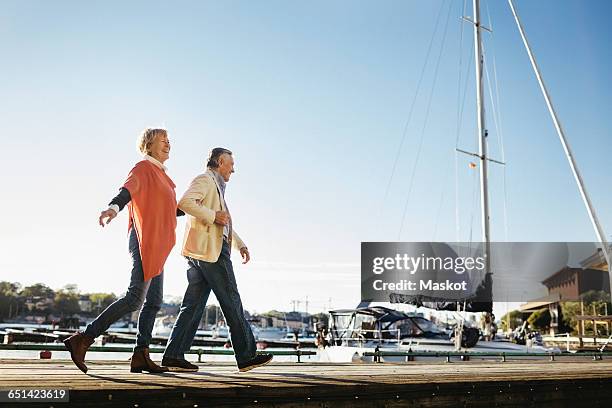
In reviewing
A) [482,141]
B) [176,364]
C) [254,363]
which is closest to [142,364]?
[176,364]

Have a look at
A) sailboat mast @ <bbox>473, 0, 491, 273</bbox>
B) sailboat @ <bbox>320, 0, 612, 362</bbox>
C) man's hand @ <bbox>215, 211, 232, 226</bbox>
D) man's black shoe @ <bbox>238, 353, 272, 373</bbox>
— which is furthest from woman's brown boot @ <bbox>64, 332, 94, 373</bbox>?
sailboat mast @ <bbox>473, 0, 491, 273</bbox>

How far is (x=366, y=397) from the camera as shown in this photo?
4.00 metres

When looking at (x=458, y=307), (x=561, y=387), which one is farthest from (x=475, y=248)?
(x=561, y=387)

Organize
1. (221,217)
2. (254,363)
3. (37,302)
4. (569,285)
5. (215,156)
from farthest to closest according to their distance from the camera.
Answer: (37,302)
(569,285)
(215,156)
(221,217)
(254,363)

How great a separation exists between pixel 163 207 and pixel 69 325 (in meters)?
103

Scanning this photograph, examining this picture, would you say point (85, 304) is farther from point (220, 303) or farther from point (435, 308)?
point (220, 303)

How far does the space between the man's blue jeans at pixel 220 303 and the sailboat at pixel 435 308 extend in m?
12.6

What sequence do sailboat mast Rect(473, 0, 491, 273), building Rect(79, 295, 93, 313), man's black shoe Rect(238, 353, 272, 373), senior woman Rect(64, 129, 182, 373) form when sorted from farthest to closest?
building Rect(79, 295, 93, 313) < sailboat mast Rect(473, 0, 491, 273) < man's black shoe Rect(238, 353, 272, 373) < senior woman Rect(64, 129, 182, 373)

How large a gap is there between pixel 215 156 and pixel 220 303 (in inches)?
55.3

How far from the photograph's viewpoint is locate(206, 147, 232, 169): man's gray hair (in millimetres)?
5477

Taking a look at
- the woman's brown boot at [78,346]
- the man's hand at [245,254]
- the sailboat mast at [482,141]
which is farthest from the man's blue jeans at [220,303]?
the sailboat mast at [482,141]

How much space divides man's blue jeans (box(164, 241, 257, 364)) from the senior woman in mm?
254

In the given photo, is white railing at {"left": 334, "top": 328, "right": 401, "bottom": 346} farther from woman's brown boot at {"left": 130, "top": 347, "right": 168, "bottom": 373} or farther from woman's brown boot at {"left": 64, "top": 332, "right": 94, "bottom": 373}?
woman's brown boot at {"left": 64, "top": 332, "right": 94, "bottom": 373}

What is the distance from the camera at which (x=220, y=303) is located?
195 inches
